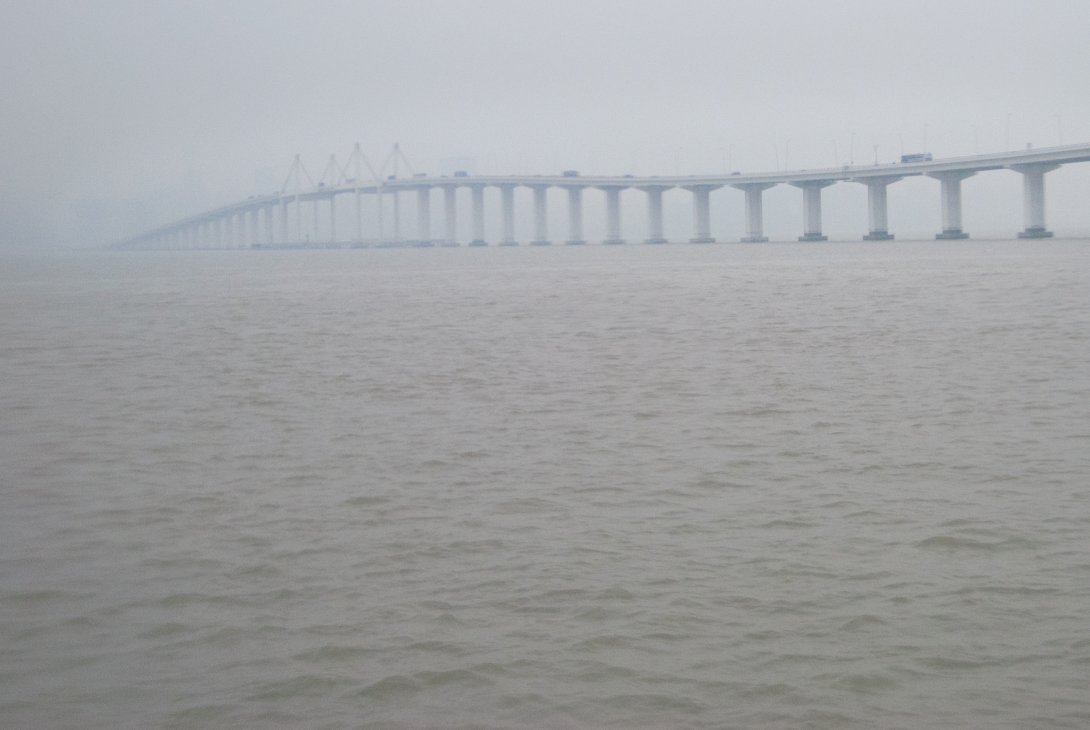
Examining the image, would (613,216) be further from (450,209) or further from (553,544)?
(553,544)

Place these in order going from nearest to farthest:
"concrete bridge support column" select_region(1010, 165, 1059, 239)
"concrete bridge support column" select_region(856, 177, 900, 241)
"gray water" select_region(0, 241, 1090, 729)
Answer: "gray water" select_region(0, 241, 1090, 729) → "concrete bridge support column" select_region(1010, 165, 1059, 239) → "concrete bridge support column" select_region(856, 177, 900, 241)

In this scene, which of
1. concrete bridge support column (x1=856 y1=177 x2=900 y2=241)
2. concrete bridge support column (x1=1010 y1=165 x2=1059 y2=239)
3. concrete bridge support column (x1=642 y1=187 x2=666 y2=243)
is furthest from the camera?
concrete bridge support column (x1=642 y1=187 x2=666 y2=243)

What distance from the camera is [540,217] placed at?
316 ft

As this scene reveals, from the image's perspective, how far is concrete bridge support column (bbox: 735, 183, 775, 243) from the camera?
82500mm

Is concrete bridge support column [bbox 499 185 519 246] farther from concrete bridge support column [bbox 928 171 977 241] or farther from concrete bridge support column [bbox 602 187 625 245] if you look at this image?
concrete bridge support column [bbox 928 171 977 241]

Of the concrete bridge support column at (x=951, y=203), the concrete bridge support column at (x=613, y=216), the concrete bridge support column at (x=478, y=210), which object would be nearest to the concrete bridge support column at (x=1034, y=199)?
the concrete bridge support column at (x=951, y=203)

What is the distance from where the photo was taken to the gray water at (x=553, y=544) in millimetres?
4371

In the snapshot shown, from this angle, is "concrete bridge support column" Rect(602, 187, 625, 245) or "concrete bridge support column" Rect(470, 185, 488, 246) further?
"concrete bridge support column" Rect(470, 185, 488, 246)

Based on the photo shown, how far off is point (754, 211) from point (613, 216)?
12.2 meters

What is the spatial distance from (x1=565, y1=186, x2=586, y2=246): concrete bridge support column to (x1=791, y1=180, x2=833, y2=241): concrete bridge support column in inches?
628

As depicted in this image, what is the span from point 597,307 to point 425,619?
1963cm

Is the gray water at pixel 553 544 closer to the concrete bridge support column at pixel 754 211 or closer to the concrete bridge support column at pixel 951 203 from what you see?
the concrete bridge support column at pixel 951 203

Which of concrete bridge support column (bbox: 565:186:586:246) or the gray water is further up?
concrete bridge support column (bbox: 565:186:586:246)

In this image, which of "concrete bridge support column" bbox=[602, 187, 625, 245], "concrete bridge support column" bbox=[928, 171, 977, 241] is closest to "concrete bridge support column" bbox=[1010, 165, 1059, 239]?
"concrete bridge support column" bbox=[928, 171, 977, 241]
